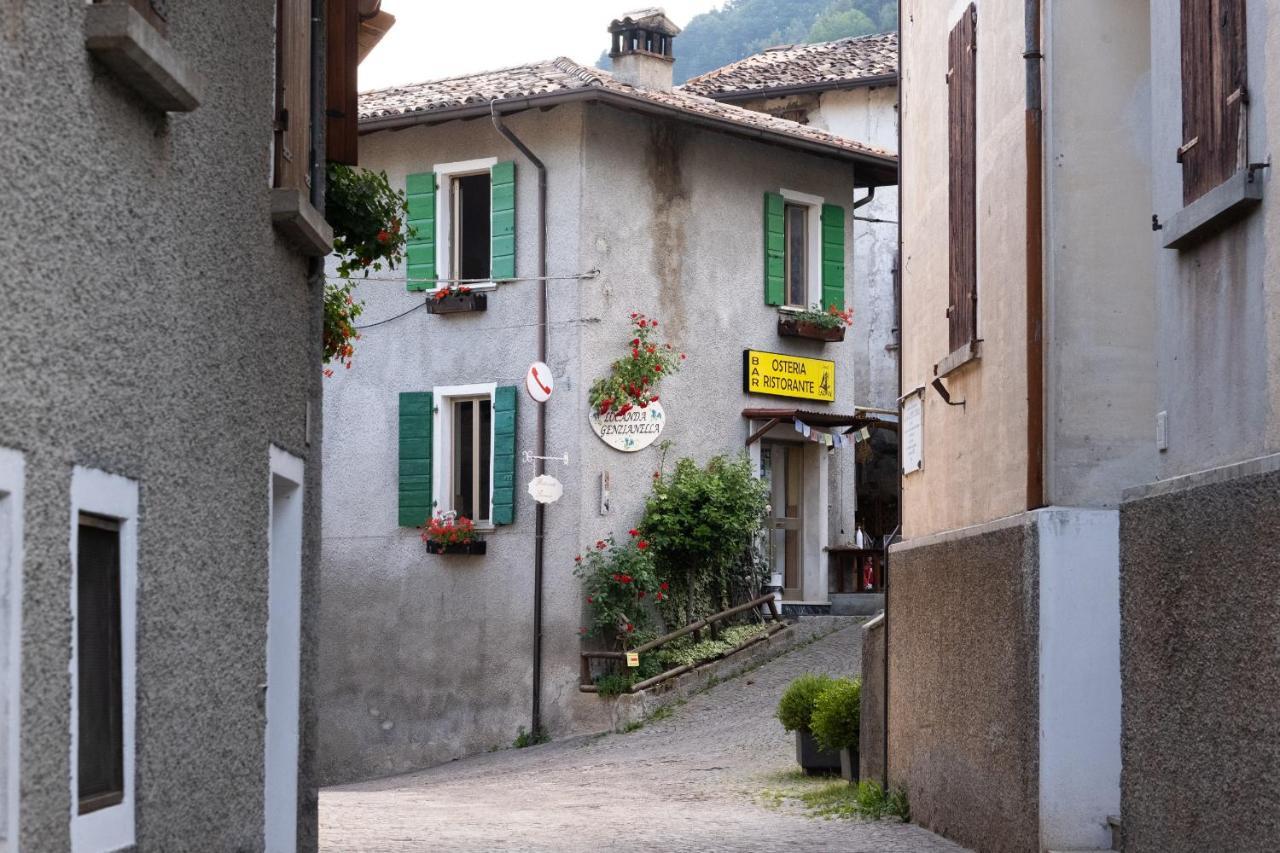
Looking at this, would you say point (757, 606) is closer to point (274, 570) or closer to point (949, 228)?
point (949, 228)

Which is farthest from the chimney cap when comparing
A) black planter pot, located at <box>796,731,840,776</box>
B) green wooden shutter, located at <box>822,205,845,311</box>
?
black planter pot, located at <box>796,731,840,776</box>

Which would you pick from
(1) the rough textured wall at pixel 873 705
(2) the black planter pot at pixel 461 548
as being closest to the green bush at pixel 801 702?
(1) the rough textured wall at pixel 873 705

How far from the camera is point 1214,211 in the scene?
6316 mm

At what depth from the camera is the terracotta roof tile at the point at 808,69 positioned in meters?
28.8

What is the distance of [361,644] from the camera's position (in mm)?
21812

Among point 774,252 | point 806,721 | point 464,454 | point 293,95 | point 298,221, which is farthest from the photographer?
point 774,252

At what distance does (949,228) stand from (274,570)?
5.10m

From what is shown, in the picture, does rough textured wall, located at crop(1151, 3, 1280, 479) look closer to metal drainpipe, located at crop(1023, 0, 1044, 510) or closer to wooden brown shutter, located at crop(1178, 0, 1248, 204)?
wooden brown shutter, located at crop(1178, 0, 1248, 204)

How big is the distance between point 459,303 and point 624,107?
9.35 ft

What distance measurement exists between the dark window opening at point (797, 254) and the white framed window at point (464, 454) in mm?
4175

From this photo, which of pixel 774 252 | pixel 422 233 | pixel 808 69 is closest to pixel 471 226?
pixel 422 233

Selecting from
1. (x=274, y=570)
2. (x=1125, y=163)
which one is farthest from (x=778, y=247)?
(x=274, y=570)

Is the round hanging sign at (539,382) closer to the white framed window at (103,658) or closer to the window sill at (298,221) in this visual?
the window sill at (298,221)

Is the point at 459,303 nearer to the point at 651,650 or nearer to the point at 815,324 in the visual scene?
the point at 815,324
